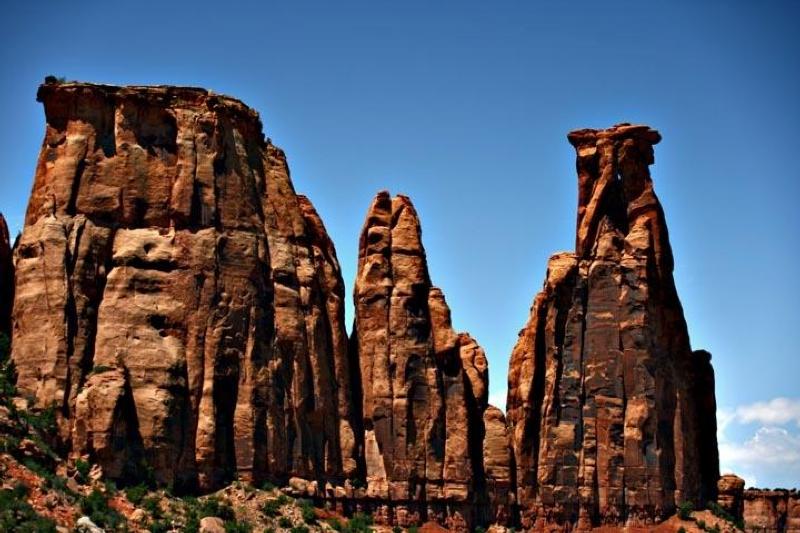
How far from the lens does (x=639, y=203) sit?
372 feet

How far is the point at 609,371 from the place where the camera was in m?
111

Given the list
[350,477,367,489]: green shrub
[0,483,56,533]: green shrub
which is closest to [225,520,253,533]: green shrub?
[350,477,367,489]: green shrub

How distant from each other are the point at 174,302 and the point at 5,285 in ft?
29.7

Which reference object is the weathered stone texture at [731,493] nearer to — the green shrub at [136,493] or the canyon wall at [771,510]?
the canyon wall at [771,510]

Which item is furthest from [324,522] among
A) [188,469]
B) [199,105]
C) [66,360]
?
[199,105]

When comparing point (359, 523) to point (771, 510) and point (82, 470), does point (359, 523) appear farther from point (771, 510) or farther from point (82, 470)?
point (771, 510)

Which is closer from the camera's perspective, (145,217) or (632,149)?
(145,217)

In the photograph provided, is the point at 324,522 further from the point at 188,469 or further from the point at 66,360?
the point at 66,360

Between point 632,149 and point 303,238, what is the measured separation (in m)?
19.8

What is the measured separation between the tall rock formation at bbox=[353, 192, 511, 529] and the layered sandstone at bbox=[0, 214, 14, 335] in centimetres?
1929

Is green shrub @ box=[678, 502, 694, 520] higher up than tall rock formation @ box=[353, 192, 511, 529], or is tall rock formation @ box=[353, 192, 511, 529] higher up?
tall rock formation @ box=[353, 192, 511, 529]

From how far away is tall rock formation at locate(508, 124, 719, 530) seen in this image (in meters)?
110

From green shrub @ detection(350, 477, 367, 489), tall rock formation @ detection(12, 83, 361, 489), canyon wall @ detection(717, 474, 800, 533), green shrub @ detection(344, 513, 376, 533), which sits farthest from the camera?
canyon wall @ detection(717, 474, 800, 533)

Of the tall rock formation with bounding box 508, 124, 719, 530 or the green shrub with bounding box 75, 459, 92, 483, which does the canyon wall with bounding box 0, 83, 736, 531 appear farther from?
the green shrub with bounding box 75, 459, 92, 483
